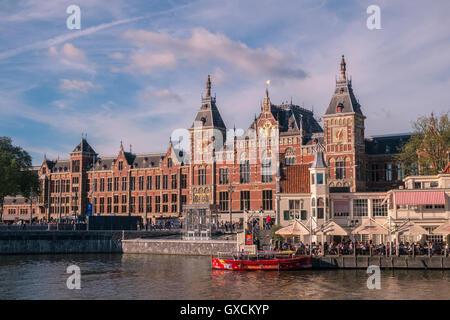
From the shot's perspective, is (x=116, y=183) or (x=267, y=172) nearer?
(x=267, y=172)

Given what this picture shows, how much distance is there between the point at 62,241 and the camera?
78375 mm

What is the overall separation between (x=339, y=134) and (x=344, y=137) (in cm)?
91

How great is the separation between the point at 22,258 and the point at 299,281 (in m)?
39.0

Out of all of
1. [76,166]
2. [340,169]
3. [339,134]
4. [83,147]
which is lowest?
[340,169]

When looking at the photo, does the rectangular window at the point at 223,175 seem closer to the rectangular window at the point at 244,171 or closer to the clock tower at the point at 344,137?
the rectangular window at the point at 244,171

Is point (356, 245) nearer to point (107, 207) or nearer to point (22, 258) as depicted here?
point (22, 258)

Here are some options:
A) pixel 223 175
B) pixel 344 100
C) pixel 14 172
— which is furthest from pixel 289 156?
pixel 14 172

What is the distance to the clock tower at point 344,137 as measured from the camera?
8650 cm

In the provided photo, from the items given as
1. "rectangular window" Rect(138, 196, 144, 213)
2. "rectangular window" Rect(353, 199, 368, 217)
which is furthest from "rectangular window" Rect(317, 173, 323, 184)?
"rectangular window" Rect(138, 196, 144, 213)

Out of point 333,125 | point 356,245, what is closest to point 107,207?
point 333,125

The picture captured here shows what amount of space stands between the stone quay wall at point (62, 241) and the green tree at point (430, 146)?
40612 millimetres

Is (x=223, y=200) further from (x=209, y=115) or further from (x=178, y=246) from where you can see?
(x=178, y=246)
